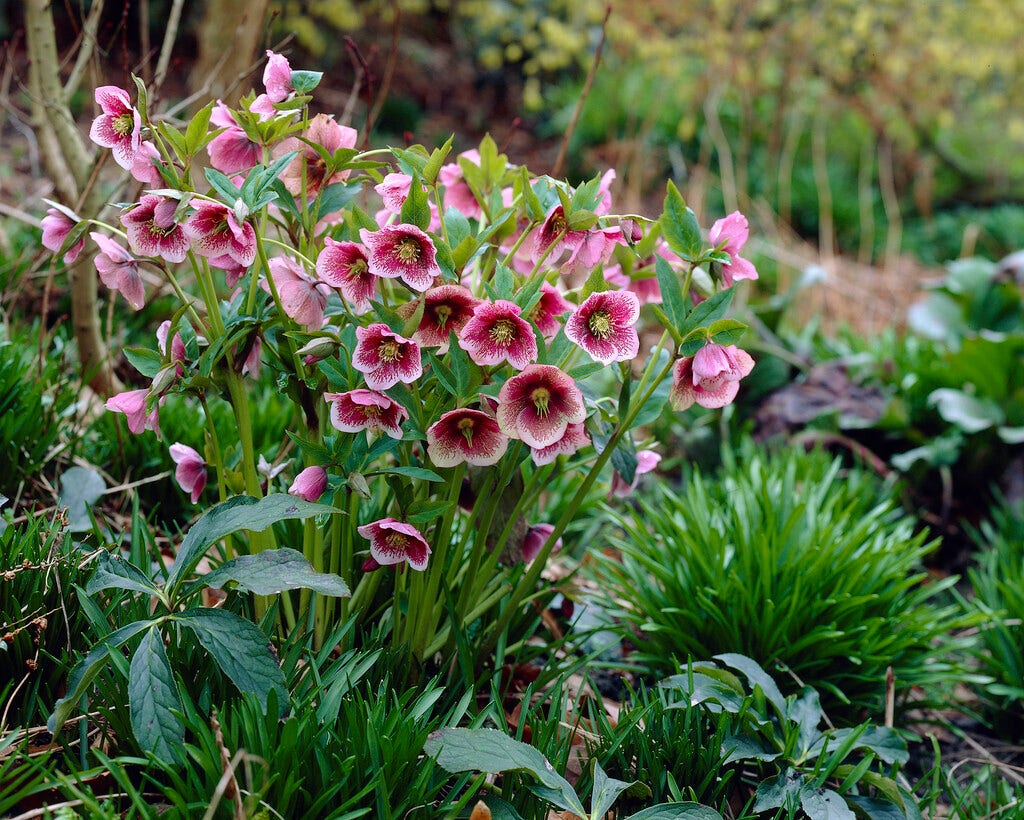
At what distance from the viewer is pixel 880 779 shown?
1102 mm

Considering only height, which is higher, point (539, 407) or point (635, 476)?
point (539, 407)

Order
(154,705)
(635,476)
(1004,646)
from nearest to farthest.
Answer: (154,705) < (635,476) < (1004,646)

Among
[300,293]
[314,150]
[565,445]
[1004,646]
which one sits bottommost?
[1004,646]

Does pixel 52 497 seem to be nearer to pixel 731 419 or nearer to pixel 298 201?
pixel 298 201

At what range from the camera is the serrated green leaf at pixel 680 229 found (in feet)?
3.40

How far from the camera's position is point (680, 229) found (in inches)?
41.1

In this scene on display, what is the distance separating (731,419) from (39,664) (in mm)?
1942

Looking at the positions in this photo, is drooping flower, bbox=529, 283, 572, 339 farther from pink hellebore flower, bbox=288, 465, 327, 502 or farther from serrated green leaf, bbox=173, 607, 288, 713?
serrated green leaf, bbox=173, 607, 288, 713

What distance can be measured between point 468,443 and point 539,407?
3.8 inches

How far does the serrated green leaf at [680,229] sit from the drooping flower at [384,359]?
350 millimetres

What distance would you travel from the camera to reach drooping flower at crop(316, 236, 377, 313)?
95cm

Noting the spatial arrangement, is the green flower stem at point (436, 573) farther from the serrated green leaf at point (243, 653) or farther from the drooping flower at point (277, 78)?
the drooping flower at point (277, 78)

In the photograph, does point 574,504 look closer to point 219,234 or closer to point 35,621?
point 219,234

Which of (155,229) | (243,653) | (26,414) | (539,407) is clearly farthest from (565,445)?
(26,414)
